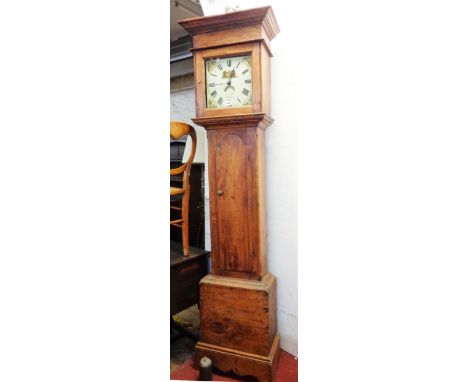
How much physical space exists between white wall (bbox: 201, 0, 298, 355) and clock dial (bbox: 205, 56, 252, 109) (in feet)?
0.88

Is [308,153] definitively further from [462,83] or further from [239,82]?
[239,82]

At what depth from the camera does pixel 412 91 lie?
1.98ft

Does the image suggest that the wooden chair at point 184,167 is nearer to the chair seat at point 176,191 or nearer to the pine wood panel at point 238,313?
the chair seat at point 176,191

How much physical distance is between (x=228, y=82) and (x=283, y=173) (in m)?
0.56

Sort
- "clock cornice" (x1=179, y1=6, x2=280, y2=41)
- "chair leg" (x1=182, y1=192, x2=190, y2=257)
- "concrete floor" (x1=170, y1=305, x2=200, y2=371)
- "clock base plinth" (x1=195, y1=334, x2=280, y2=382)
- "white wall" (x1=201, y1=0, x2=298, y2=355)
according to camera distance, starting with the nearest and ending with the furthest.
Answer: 1. "clock cornice" (x1=179, y1=6, x2=280, y2=41)
2. "clock base plinth" (x1=195, y1=334, x2=280, y2=382)
3. "white wall" (x1=201, y1=0, x2=298, y2=355)
4. "concrete floor" (x1=170, y1=305, x2=200, y2=371)
5. "chair leg" (x1=182, y1=192, x2=190, y2=257)

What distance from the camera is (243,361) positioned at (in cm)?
146

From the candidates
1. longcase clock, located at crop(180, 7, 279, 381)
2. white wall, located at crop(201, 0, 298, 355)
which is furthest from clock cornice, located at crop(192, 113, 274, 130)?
white wall, located at crop(201, 0, 298, 355)

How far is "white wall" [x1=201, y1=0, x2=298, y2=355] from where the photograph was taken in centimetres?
157

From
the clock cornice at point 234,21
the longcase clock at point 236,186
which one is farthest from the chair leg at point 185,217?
the clock cornice at point 234,21

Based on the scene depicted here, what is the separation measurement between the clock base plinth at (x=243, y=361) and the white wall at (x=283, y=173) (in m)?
0.21

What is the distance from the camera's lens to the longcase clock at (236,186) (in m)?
1.40

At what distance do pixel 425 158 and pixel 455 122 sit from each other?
0.27 feet

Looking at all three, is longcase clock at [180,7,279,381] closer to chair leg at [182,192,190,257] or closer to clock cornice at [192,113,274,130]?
clock cornice at [192,113,274,130]
